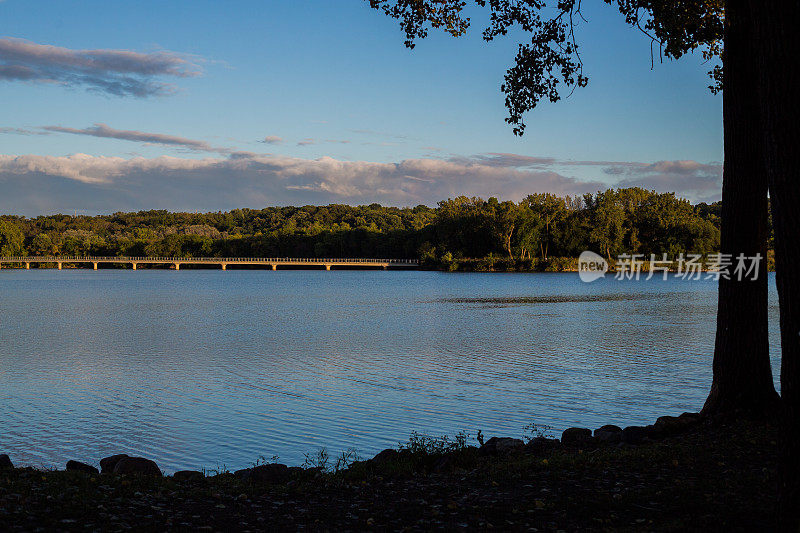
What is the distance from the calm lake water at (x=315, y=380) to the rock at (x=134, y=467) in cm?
222

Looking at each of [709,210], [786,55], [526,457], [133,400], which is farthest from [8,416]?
[709,210]

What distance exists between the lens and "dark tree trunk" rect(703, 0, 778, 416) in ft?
30.7

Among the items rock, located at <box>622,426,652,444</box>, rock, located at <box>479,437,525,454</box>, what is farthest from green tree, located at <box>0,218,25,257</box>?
rock, located at <box>622,426,652,444</box>

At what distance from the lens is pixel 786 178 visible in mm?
4824

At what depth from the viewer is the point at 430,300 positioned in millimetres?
52250

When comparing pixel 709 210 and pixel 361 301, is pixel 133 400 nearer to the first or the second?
pixel 361 301

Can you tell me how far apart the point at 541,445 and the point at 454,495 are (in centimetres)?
280

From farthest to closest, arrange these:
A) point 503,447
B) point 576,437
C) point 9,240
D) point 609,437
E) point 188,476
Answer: point 9,240 → point 576,437 → point 609,437 → point 503,447 → point 188,476

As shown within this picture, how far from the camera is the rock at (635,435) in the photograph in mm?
9414

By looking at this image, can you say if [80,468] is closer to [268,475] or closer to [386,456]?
[268,475]

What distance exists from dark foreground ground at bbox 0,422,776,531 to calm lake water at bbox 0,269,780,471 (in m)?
3.17

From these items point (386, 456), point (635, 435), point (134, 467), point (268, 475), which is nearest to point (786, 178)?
point (635, 435)

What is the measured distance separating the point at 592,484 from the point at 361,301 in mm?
44573

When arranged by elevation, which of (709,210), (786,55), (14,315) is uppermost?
(709,210)
